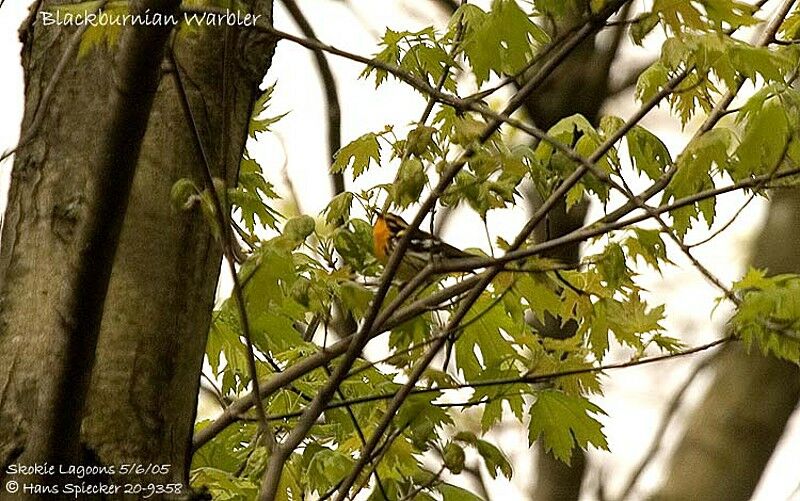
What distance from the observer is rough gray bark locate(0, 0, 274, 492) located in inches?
79.3

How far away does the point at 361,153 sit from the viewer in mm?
2912

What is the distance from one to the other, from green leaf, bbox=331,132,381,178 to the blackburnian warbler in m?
0.16

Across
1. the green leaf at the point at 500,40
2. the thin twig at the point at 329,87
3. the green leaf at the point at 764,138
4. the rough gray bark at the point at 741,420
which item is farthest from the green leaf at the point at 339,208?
the rough gray bark at the point at 741,420

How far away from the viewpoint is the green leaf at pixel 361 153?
290 centimetres

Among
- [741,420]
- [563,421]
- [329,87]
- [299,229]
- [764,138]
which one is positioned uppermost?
[329,87]

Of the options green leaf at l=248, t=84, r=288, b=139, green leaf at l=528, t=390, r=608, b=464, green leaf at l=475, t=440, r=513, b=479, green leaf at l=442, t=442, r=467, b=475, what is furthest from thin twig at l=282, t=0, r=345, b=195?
green leaf at l=442, t=442, r=467, b=475

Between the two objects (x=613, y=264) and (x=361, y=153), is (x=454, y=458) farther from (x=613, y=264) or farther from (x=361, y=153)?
(x=361, y=153)

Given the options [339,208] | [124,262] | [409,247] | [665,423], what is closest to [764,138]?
[409,247]

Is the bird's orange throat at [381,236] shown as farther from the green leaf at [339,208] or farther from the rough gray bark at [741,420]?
the rough gray bark at [741,420]

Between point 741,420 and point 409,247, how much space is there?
4124 millimetres

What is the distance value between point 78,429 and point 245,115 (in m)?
0.82

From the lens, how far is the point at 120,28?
1822 mm

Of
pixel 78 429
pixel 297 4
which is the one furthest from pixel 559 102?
pixel 78 429

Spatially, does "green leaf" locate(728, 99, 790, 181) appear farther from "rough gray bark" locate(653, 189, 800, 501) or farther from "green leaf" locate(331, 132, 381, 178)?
"rough gray bark" locate(653, 189, 800, 501)
